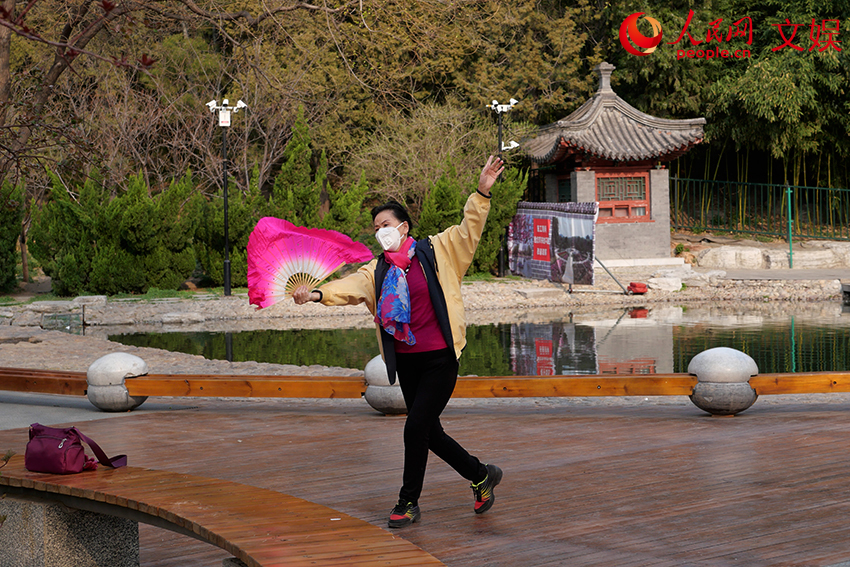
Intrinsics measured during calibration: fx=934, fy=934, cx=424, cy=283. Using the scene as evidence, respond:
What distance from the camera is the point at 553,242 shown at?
81.8 feet

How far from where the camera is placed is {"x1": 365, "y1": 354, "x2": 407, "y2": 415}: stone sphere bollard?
7.59 m

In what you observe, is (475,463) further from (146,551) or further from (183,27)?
(183,27)

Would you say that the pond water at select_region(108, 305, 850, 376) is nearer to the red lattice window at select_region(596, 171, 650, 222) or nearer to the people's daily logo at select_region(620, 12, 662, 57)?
the red lattice window at select_region(596, 171, 650, 222)

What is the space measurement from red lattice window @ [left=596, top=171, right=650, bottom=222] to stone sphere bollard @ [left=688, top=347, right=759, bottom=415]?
22.1 meters

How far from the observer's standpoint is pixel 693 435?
662cm

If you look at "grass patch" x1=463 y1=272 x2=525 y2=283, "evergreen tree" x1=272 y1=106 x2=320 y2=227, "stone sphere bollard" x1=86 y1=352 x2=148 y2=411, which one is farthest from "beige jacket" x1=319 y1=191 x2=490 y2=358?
"evergreen tree" x1=272 y1=106 x2=320 y2=227

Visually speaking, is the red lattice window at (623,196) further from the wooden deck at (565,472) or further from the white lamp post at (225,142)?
the wooden deck at (565,472)

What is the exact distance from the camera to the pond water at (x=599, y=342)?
516 inches

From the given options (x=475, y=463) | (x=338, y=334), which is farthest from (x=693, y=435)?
(x=338, y=334)

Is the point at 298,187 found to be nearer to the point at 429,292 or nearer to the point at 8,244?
the point at 8,244

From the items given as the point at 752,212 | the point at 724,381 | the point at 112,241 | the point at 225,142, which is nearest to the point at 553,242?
the point at 225,142

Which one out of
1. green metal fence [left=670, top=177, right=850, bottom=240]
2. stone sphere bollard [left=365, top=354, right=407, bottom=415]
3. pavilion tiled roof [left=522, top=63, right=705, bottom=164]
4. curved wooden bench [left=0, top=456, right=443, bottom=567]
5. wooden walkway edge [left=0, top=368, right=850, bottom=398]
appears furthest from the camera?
green metal fence [left=670, top=177, right=850, bottom=240]

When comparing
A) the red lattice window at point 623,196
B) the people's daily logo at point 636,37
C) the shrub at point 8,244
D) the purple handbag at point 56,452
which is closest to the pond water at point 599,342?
the shrub at point 8,244

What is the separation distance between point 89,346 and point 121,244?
32.0ft
